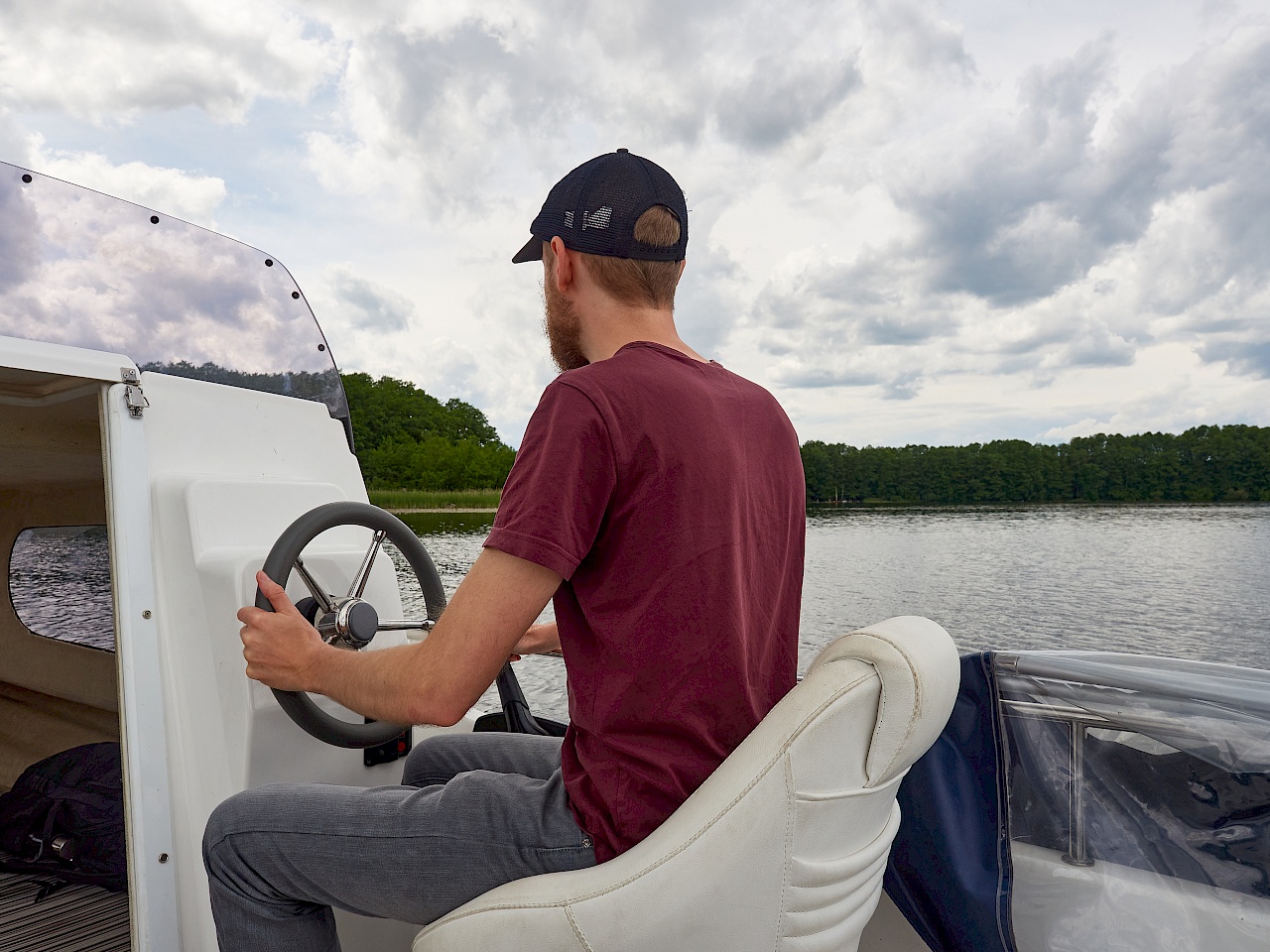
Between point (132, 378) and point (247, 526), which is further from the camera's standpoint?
point (247, 526)

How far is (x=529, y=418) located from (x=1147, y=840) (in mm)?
1106

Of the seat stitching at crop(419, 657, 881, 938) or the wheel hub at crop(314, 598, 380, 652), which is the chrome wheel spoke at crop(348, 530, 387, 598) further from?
the seat stitching at crop(419, 657, 881, 938)

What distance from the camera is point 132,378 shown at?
133 centimetres

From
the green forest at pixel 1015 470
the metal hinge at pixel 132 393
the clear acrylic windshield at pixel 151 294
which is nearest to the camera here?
the metal hinge at pixel 132 393

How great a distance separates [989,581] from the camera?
16.0 metres

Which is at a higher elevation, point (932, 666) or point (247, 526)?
point (247, 526)

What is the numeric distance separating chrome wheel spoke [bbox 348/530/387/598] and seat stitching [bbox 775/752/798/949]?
2.77 feet

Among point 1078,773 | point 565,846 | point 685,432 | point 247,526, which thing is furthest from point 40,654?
point 1078,773

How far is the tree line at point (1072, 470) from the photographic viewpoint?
72.8ft

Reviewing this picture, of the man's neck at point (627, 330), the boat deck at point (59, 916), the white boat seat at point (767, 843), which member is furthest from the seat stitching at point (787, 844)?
the boat deck at point (59, 916)

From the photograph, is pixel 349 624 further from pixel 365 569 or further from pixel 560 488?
pixel 560 488

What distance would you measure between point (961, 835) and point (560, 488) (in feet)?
3.21

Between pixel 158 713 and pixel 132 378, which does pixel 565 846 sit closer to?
pixel 158 713

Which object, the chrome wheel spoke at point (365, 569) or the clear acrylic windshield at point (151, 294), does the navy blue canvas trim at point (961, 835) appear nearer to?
the chrome wheel spoke at point (365, 569)
